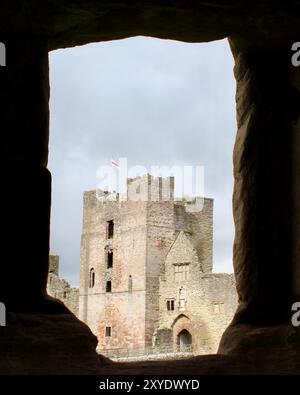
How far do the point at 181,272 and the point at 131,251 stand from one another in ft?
14.6

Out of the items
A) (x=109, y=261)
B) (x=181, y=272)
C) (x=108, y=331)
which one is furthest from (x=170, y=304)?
(x=109, y=261)

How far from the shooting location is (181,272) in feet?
104

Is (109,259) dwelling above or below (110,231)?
below

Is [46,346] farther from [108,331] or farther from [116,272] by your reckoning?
[116,272]

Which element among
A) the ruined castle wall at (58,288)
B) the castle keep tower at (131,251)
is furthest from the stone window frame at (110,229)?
the ruined castle wall at (58,288)

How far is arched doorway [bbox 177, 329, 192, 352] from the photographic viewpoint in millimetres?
31295

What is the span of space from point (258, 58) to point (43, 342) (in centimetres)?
174

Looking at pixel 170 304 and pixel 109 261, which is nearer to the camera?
pixel 170 304

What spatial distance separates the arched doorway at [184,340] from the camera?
31.3m

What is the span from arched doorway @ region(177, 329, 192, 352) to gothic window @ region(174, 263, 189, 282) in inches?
76.3

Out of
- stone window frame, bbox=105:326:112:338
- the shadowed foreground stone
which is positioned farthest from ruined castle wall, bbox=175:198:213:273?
the shadowed foreground stone

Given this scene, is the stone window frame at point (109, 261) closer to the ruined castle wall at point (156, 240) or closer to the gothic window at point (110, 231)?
the gothic window at point (110, 231)

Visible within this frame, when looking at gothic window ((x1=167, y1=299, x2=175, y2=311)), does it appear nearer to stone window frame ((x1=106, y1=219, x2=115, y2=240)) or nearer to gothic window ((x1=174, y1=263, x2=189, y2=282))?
gothic window ((x1=174, y1=263, x2=189, y2=282))

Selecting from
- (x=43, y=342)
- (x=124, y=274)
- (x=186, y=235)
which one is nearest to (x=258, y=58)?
(x=43, y=342)
